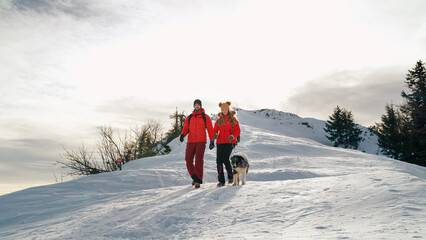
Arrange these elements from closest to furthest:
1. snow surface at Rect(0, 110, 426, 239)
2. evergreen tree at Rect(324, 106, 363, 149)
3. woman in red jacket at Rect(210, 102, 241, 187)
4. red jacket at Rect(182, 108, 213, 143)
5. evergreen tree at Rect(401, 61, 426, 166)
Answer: snow surface at Rect(0, 110, 426, 239)
woman in red jacket at Rect(210, 102, 241, 187)
red jacket at Rect(182, 108, 213, 143)
evergreen tree at Rect(401, 61, 426, 166)
evergreen tree at Rect(324, 106, 363, 149)

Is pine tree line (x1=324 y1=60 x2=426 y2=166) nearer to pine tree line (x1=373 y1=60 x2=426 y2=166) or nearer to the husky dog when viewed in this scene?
pine tree line (x1=373 y1=60 x2=426 y2=166)

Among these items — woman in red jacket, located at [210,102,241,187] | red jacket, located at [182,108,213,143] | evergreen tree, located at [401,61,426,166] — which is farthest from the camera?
evergreen tree, located at [401,61,426,166]

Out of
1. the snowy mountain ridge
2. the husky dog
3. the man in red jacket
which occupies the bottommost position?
the husky dog

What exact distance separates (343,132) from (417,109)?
10058 mm

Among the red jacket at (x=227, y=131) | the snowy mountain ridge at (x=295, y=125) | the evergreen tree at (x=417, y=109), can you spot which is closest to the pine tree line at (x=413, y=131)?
the evergreen tree at (x=417, y=109)

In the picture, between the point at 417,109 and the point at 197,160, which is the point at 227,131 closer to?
the point at 197,160

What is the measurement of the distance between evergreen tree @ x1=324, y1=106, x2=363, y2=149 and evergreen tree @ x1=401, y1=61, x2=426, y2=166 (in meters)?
7.33

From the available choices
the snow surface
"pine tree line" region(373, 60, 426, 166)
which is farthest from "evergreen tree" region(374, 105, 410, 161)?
the snow surface

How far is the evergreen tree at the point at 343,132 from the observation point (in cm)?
3647

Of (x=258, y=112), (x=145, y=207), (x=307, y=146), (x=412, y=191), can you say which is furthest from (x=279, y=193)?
(x=258, y=112)

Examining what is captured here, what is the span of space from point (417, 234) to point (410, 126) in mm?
31107

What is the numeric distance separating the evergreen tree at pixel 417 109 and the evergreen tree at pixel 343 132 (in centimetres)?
733

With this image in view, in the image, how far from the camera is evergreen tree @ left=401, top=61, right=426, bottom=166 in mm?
26250

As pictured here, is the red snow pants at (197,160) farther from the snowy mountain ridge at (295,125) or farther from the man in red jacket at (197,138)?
the snowy mountain ridge at (295,125)
